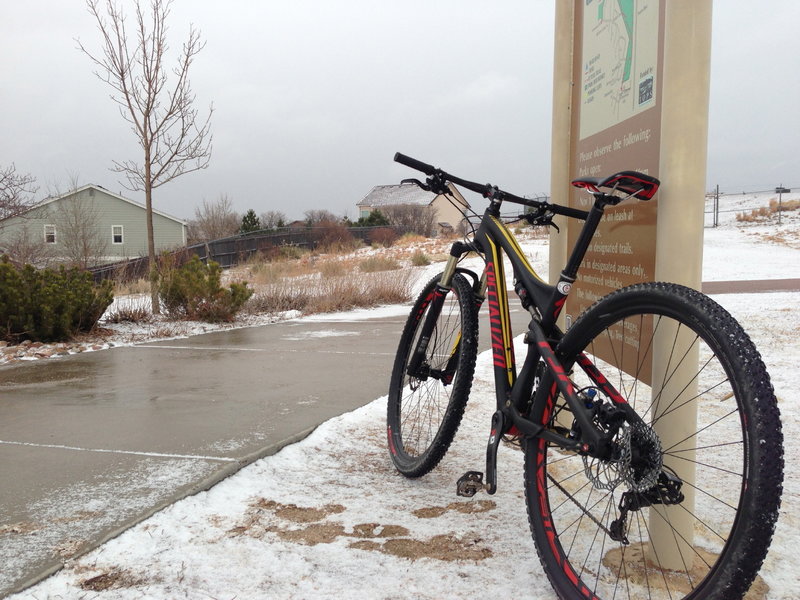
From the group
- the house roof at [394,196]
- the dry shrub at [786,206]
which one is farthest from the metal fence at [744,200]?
the house roof at [394,196]

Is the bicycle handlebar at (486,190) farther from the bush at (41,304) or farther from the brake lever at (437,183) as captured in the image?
the bush at (41,304)

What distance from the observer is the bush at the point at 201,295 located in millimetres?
8570

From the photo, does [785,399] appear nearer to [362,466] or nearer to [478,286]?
[478,286]

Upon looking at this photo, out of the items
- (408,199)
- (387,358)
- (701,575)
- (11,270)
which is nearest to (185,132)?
(11,270)

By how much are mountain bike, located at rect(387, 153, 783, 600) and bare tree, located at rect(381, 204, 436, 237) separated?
1451 inches

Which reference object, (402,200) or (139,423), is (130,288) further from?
(402,200)

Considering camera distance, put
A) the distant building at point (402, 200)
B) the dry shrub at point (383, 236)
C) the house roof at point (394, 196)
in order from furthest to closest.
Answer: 1. the house roof at point (394, 196)
2. the distant building at point (402, 200)
3. the dry shrub at point (383, 236)

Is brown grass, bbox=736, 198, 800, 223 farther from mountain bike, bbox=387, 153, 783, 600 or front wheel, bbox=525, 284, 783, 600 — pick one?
front wheel, bbox=525, 284, 783, 600

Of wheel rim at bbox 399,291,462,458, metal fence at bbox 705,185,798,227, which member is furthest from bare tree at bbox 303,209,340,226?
wheel rim at bbox 399,291,462,458

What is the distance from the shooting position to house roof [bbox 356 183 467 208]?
6334 cm

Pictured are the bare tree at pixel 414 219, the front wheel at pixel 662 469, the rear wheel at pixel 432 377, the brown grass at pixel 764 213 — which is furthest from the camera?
the bare tree at pixel 414 219

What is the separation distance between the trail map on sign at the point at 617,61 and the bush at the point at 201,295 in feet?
20.7

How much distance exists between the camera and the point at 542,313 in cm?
219

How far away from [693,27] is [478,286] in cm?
126
